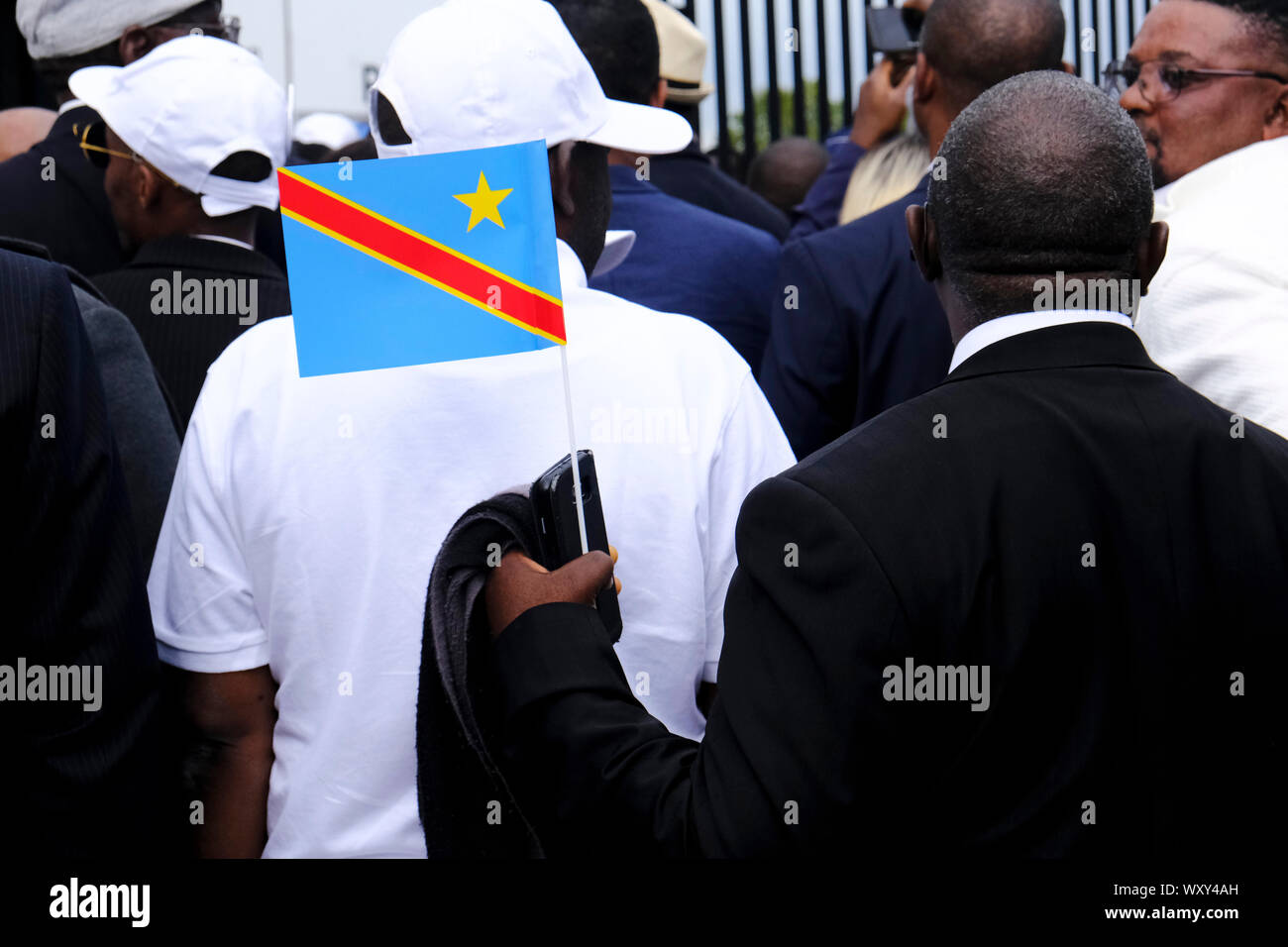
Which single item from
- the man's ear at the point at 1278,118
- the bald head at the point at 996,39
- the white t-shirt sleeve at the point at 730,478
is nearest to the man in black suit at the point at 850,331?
the bald head at the point at 996,39

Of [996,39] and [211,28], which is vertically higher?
[211,28]

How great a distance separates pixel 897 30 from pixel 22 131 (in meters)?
2.24

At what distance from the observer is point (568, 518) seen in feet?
5.33

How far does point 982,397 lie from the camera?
146 centimetres

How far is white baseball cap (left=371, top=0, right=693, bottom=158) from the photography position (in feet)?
6.00

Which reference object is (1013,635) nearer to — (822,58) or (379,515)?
(379,515)

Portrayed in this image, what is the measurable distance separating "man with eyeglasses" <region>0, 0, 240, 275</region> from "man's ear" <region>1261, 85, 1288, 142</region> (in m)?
2.07

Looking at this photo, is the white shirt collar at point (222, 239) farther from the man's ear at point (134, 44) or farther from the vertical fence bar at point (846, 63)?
the vertical fence bar at point (846, 63)

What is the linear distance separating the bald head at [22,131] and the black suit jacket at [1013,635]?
2.75 meters

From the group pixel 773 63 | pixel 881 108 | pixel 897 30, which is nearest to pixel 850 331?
pixel 897 30

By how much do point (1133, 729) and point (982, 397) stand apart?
1.12ft

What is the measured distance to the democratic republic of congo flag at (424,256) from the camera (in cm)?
167

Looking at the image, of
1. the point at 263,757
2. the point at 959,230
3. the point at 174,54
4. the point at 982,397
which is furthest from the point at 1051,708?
the point at 174,54
